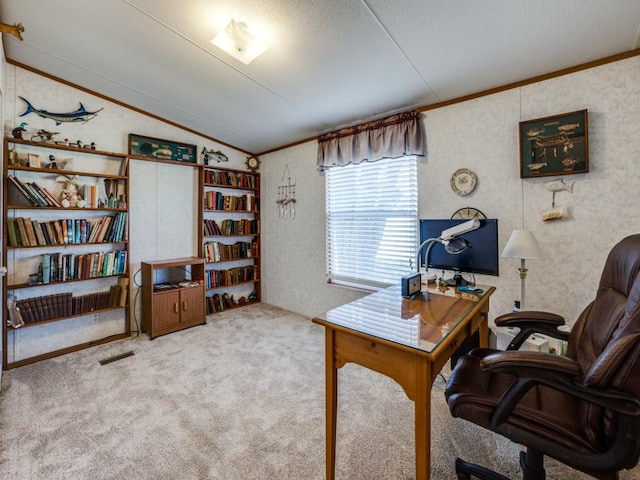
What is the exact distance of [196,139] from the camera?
3.84 m

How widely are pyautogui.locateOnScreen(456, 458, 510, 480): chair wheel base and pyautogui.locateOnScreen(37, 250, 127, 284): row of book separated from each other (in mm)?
3470

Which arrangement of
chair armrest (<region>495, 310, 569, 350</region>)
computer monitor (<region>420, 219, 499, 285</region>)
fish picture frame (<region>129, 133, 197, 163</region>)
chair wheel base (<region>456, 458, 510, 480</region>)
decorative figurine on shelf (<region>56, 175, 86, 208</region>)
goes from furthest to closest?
1. fish picture frame (<region>129, 133, 197, 163</region>)
2. decorative figurine on shelf (<region>56, 175, 86, 208</region>)
3. computer monitor (<region>420, 219, 499, 285</region>)
4. chair armrest (<region>495, 310, 569, 350</region>)
5. chair wheel base (<region>456, 458, 510, 480</region>)

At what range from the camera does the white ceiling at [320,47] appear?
1.66 m

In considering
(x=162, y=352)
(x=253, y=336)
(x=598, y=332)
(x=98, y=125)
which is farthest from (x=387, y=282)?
(x=98, y=125)

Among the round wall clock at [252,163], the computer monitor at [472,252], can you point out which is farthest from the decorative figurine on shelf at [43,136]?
the computer monitor at [472,252]

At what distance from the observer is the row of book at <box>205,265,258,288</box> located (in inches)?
153

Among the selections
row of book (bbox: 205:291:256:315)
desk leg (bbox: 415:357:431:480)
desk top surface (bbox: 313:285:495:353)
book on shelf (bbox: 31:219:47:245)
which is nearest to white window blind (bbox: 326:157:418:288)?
desk top surface (bbox: 313:285:495:353)

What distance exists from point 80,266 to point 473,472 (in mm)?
3609

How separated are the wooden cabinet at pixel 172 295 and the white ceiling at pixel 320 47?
6.21ft

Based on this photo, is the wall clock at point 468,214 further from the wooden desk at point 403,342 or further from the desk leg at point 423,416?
the desk leg at point 423,416

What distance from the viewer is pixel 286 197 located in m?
4.07

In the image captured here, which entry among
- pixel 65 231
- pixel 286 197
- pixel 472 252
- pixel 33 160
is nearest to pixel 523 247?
pixel 472 252

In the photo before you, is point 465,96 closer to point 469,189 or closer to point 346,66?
point 469,189

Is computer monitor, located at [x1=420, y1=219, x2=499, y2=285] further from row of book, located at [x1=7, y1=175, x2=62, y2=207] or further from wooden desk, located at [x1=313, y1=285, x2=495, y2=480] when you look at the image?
row of book, located at [x1=7, y1=175, x2=62, y2=207]
